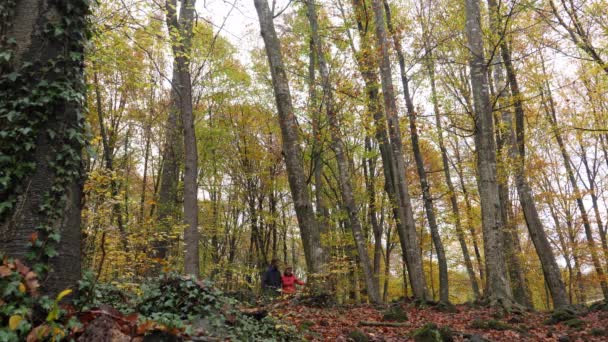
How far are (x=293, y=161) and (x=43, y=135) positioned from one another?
614cm

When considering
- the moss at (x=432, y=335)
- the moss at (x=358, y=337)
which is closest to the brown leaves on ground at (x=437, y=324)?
the moss at (x=358, y=337)

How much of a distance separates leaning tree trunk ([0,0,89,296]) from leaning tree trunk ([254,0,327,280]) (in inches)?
224

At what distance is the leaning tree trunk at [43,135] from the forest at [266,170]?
1 cm

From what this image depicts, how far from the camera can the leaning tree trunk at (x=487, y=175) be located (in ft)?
30.1

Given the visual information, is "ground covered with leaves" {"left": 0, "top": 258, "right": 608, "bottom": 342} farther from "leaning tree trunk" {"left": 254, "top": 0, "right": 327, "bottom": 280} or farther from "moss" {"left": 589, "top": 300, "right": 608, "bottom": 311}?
"leaning tree trunk" {"left": 254, "top": 0, "right": 327, "bottom": 280}

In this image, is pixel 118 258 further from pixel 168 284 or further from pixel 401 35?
pixel 401 35

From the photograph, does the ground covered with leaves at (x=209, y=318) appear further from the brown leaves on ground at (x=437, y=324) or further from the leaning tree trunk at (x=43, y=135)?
the leaning tree trunk at (x=43, y=135)

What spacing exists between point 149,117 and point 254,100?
18.7ft

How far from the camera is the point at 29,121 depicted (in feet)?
12.2

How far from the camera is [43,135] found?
3.79 metres

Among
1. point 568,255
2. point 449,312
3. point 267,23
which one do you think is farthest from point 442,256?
point 568,255

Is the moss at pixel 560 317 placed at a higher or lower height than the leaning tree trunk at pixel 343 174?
lower

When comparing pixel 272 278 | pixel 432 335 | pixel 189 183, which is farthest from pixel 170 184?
pixel 432 335

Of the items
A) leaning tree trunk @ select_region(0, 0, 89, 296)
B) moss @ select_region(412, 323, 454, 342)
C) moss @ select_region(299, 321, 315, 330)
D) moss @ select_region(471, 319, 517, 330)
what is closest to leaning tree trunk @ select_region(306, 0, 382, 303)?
moss @ select_region(471, 319, 517, 330)
